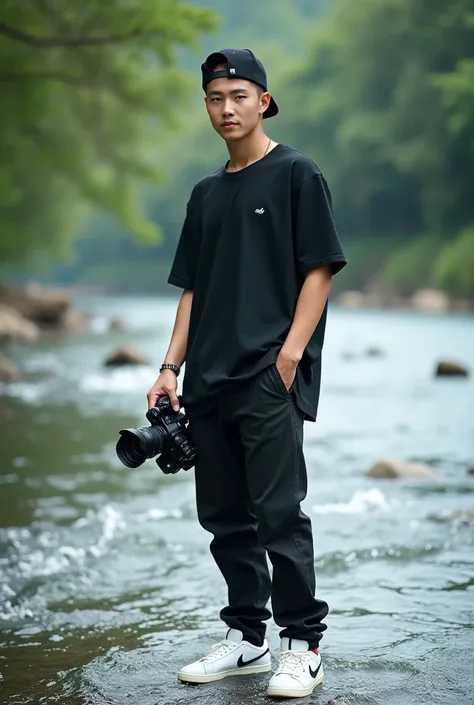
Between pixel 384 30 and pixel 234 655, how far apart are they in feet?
147

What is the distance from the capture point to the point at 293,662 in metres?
2.86

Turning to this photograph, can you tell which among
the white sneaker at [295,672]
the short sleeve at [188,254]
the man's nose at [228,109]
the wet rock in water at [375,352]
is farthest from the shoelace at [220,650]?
the wet rock in water at [375,352]

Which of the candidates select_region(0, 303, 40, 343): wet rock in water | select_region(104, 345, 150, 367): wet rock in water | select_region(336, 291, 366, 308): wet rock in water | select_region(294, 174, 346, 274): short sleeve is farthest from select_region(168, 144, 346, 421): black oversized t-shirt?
select_region(336, 291, 366, 308): wet rock in water

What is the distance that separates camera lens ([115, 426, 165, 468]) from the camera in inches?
114

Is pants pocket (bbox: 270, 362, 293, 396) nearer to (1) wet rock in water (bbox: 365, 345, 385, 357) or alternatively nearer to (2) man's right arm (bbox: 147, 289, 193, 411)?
(2) man's right arm (bbox: 147, 289, 193, 411)

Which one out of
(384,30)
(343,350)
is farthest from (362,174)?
(343,350)

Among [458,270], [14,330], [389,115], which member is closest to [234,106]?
[14,330]

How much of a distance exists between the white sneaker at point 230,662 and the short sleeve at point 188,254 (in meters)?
Result: 0.98

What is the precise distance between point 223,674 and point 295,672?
0.87 ft

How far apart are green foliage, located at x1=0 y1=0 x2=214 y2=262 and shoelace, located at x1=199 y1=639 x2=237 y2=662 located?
952 centimetres

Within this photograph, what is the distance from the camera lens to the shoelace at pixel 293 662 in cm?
284

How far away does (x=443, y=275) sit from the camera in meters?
34.3

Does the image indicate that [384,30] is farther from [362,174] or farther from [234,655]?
[234,655]

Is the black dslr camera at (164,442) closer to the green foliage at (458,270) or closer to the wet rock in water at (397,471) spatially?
the wet rock in water at (397,471)
